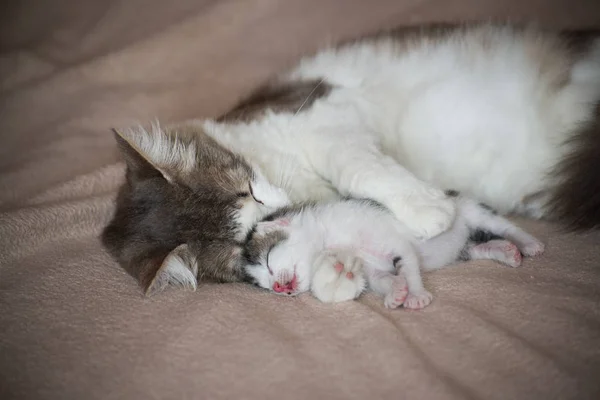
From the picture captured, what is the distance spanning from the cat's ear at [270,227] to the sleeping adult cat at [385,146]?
1.6 inches

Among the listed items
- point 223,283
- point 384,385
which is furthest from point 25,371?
point 384,385

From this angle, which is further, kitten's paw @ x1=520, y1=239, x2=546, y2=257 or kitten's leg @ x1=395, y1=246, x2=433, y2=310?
kitten's paw @ x1=520, y1=239, x2=546, y2=257

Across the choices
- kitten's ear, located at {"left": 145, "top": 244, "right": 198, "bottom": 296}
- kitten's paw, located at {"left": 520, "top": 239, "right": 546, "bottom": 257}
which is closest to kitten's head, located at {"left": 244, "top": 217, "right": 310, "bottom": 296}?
kitten's ear, located at {"left": 145, "top": 244, "right": 198, "bottom": 296}

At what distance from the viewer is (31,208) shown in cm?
170

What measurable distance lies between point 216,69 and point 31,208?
87cm

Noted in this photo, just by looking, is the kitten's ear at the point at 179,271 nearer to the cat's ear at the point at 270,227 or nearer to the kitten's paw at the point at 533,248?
the cat's ear at the point at 270,227

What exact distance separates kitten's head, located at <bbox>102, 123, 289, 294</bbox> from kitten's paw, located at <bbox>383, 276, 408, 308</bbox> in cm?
42

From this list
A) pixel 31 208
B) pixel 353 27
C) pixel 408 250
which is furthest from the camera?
pixel 353 27

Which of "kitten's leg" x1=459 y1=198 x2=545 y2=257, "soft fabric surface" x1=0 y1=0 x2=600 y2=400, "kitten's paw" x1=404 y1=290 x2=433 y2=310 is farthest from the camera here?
"kitten's leg" x1=459 y1=198 x2=545 y2=257

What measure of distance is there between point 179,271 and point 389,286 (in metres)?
0.58

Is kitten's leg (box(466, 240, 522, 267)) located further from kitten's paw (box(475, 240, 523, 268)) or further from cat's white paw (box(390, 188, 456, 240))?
cat's white paw (box(390, 188, 456, 240))

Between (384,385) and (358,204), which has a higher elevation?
(358,204)

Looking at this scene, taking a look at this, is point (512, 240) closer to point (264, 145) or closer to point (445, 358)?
point (445, 358)

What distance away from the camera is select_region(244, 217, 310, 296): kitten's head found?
1.33 meters
